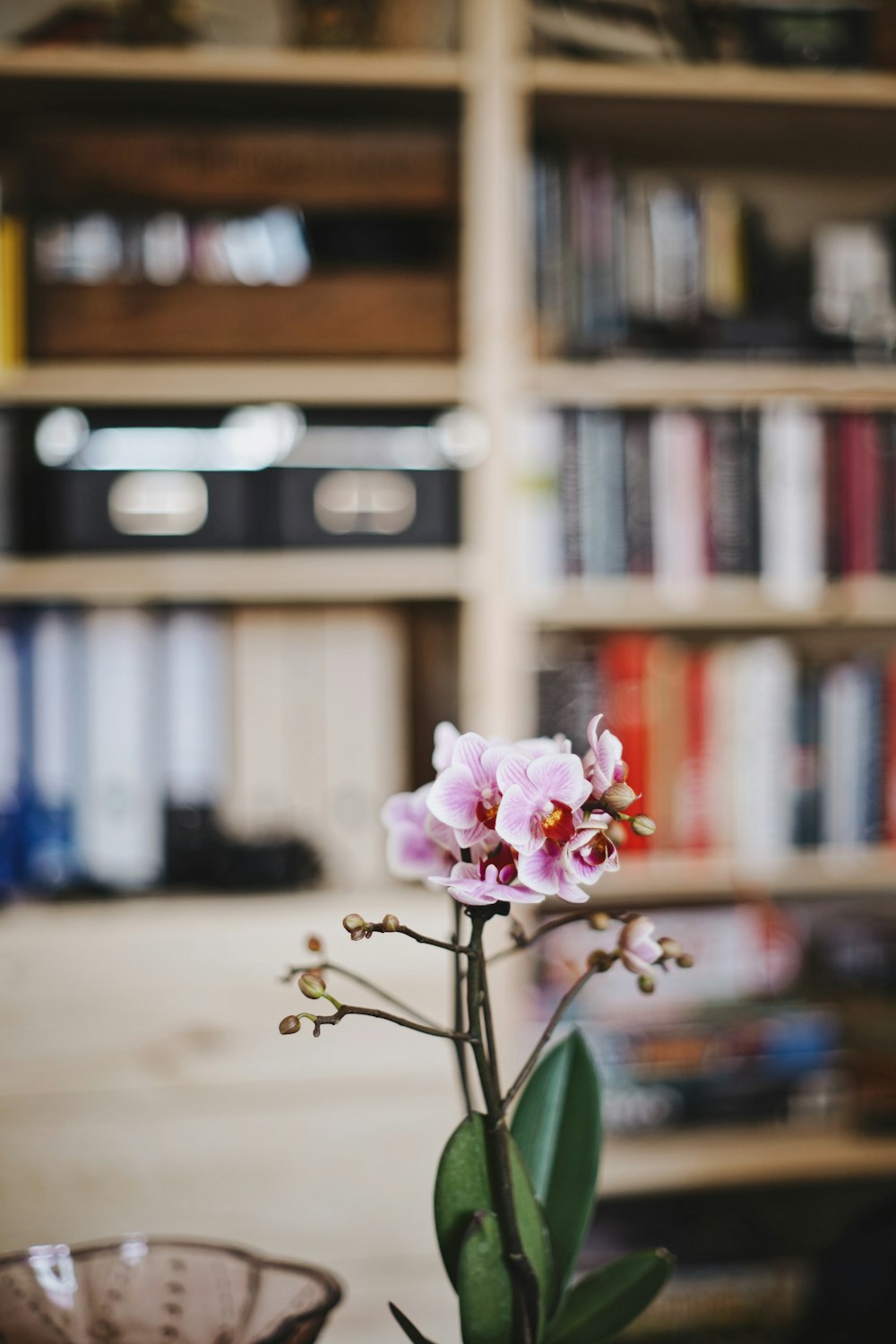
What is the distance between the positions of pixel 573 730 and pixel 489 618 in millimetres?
180

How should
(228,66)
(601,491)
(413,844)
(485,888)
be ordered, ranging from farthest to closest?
(601,491) → (228,66) → (413,844) → (485,888)

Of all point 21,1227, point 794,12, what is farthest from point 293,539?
point 794,12

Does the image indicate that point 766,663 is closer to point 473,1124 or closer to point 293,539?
point 293,539

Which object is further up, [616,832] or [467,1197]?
[616,832]

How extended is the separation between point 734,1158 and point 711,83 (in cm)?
134

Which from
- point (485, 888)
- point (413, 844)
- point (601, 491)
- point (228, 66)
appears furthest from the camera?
point (601, 491)

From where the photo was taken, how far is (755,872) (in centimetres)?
148

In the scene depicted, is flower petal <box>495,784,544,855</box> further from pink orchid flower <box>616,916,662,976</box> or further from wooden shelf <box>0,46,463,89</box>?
wooden shelf <box>0,46,463,89</box>

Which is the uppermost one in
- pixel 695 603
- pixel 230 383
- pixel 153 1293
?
pixel 230 383

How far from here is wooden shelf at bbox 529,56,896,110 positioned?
141 cm

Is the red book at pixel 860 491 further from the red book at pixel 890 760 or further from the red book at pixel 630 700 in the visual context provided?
the red book at pixel 630 700

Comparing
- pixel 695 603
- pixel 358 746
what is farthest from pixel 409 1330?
pixel 695 603

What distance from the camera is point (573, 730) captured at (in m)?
1.44

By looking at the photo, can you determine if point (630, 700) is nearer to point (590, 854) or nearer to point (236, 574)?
point (236, 574)
